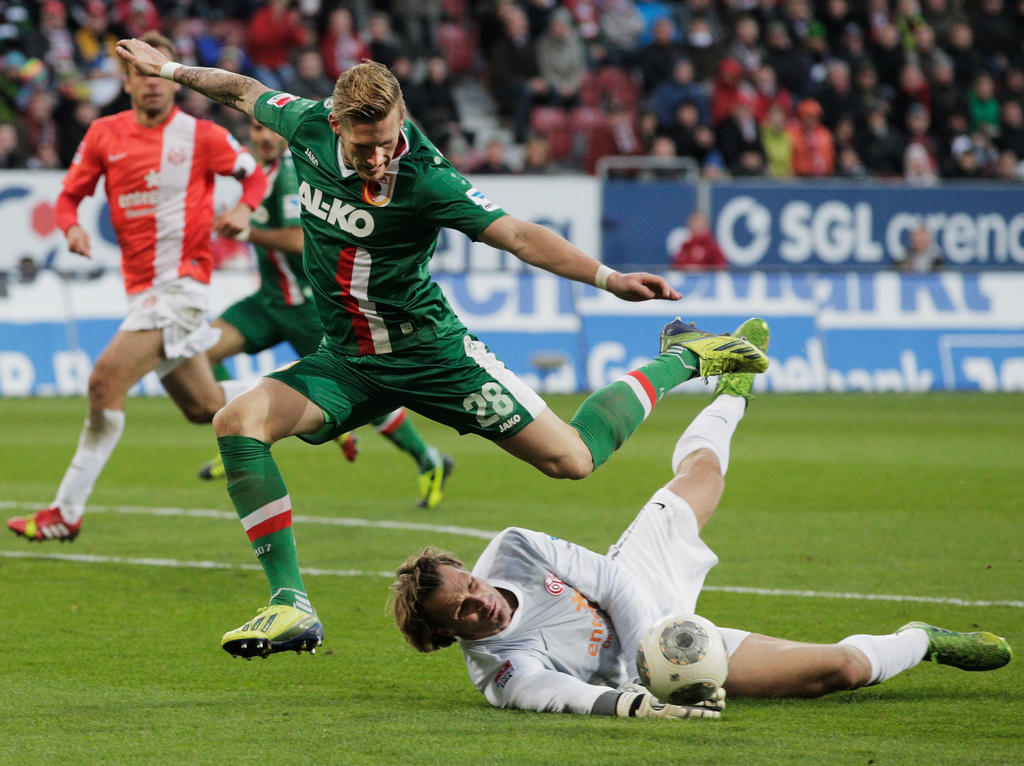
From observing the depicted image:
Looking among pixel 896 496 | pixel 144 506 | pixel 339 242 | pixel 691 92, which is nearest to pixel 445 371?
pixel 339 242

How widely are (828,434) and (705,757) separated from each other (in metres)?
10.5

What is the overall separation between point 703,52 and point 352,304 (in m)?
18.9

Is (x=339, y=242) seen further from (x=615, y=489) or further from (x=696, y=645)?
(x=615, y=489)

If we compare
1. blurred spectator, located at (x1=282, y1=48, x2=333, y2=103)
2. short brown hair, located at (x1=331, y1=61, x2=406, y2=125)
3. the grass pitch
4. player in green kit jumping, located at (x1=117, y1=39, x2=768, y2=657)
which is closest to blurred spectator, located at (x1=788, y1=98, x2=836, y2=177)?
blurred spectator, located at (x1=282, y1=48, x2=333, y2=103)

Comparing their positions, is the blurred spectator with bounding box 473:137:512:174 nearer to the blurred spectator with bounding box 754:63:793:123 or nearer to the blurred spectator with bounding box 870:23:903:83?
the blurred spectator with bounding box 754:63:793:123

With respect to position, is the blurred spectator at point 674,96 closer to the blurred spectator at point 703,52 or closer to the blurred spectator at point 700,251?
the blurred spectator at point 703,52

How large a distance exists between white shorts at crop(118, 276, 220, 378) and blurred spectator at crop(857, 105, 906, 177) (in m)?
17.2

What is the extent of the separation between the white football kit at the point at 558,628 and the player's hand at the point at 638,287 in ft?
2.88

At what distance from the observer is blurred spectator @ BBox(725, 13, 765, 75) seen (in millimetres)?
24453

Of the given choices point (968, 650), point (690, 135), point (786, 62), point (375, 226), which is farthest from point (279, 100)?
point (786, 62)

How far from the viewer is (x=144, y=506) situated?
33.7ft

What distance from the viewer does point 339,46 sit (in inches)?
840

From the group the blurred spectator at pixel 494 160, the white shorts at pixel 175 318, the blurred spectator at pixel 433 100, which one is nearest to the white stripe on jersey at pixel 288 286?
the white shorts at pixel 175 318

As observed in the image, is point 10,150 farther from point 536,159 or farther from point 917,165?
point 917,165
